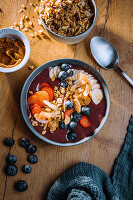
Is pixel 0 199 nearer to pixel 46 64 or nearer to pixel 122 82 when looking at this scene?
pixel 46 64

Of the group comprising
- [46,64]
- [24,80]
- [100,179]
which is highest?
[46,64]

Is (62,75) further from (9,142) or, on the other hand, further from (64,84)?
(9,142)

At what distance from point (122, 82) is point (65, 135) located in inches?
16.0

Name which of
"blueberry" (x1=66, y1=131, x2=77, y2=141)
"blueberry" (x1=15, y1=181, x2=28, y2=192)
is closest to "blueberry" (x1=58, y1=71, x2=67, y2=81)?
"blueberry" (x1=66, y1=131, x2=77, y2=141)

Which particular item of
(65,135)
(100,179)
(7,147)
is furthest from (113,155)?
(7,147)

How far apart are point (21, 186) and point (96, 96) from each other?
0.55m

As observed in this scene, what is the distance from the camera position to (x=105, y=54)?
3.59ft

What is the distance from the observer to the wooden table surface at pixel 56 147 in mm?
1024

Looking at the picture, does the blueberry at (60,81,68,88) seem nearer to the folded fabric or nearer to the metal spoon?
the metal spoon

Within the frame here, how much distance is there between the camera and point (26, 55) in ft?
3.10

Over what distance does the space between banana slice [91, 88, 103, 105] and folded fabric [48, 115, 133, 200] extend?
22 cm

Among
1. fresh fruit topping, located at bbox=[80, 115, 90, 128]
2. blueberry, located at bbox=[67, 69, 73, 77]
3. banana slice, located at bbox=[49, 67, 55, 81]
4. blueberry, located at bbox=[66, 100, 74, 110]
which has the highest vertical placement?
blueberry, located at bbox=[67, 69, 73, 77]

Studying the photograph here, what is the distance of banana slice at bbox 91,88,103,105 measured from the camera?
1027 mm

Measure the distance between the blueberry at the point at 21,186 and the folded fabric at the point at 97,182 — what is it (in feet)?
0.39
